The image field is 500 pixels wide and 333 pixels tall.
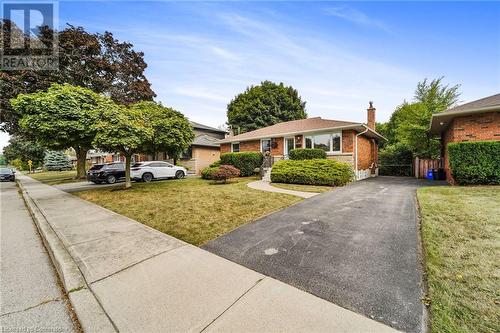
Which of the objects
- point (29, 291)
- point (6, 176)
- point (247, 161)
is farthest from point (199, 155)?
point (6, 176)

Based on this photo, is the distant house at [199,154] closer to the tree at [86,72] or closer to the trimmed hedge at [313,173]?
the tree at [86,72]

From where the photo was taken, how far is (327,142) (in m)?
14.1

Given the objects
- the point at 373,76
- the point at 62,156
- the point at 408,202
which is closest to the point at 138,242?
the point at 408,202

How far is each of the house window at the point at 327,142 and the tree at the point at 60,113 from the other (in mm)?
12669

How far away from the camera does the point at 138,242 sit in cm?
410

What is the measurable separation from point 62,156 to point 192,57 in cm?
5032

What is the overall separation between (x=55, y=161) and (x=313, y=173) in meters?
56.4

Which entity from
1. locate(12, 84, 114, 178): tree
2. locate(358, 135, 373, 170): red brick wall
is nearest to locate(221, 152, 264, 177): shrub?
locate(358, 135, 373, 170): red brick wall

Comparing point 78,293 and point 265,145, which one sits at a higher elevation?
point 265,145

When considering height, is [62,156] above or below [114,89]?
below

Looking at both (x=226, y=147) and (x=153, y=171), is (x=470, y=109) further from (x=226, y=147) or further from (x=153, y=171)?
(x=153, y=171)

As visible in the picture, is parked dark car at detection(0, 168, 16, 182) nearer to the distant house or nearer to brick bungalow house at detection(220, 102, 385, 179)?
the distant house

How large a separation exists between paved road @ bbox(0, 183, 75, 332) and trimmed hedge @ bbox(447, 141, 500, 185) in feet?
42.0

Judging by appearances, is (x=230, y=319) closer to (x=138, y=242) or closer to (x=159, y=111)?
(x=138, y=242)
